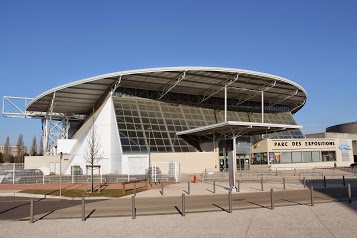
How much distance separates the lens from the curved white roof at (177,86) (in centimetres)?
4669

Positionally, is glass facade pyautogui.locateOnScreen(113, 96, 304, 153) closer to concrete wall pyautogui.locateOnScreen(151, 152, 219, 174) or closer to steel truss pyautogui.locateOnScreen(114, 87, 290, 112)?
steel truss pyautogui.locateOnScreen(114, 87, 290, 112)

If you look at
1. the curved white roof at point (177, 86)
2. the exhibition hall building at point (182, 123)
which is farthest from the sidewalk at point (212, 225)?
the curved white roof at point (177, 86)

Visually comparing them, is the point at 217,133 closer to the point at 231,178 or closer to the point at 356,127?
the point at 231,178

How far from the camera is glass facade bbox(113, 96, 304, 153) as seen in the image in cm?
4695

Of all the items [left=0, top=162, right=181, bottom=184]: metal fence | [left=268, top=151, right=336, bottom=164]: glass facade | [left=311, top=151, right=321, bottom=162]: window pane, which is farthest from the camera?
[left=311, top=151, right=321, bottom=162]: window pane

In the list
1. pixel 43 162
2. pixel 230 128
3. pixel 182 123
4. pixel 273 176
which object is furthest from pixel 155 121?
pixel 273 176

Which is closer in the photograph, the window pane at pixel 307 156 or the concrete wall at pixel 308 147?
the concrete wall at pixel 308 147

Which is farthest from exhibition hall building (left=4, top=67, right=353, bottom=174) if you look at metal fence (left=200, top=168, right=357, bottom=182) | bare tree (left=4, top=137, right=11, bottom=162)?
bare tree (left=4, top=137, right=11, bottom=162)

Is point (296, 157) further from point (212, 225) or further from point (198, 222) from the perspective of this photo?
point (212, 225)

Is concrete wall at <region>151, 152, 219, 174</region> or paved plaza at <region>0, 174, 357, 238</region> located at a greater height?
concrete wall at <region>151, 152, 219, 174</region>

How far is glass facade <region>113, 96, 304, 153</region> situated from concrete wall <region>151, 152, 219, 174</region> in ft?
3.40

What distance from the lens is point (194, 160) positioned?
4978cm

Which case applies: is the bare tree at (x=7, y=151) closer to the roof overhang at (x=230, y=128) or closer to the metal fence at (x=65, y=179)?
the roof overhang at (x=230, y=128)

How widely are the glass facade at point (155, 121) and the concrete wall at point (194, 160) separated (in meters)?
1.04
